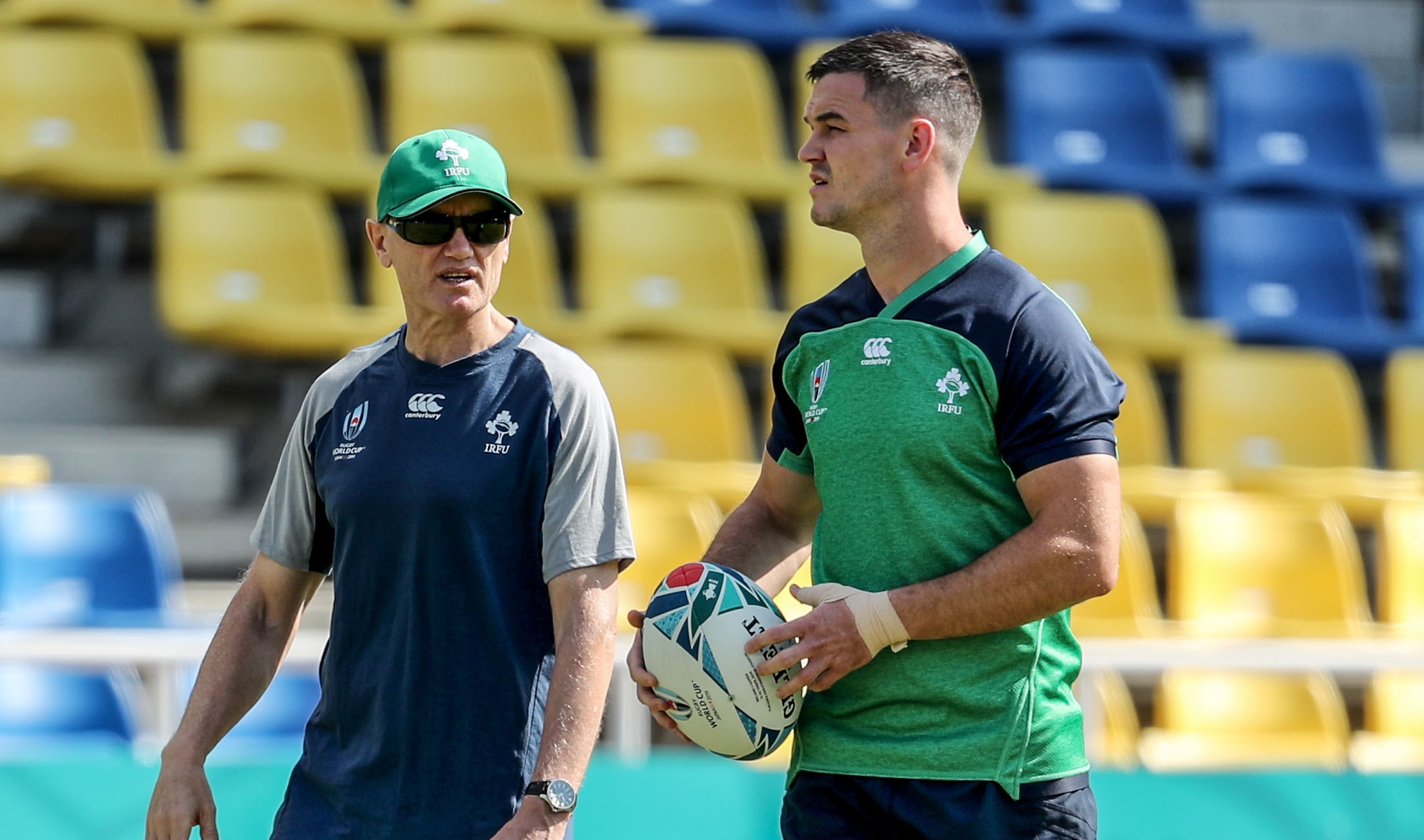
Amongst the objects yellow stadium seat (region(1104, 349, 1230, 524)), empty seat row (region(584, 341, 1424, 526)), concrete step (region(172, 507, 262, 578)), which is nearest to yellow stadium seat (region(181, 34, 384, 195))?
empty seat row (region(584, 341, 1424, 526))

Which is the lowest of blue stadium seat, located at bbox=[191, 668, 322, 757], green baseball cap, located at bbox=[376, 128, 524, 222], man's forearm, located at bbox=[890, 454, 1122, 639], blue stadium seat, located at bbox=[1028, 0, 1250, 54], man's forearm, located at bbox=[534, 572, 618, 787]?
blue stadium seat, located at bbox=[191, 668, 322, 757]

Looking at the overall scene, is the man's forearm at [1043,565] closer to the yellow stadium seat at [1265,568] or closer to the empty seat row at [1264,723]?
the empty seat row at [1264,723]

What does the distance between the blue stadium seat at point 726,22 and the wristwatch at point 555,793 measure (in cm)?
671

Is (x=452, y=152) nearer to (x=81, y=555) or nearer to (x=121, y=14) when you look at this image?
(x=81, y=555)

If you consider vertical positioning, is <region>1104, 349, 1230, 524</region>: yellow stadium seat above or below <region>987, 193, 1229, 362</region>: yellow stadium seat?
below

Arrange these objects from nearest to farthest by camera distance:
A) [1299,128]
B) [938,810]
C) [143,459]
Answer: [938,810] → [143,459] → [1299,128]

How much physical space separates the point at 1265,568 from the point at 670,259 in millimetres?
2754

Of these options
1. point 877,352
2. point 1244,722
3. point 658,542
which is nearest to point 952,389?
point 877,352

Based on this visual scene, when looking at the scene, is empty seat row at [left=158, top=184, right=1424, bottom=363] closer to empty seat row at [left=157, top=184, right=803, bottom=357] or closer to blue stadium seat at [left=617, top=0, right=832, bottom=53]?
empty seat row at [left=157, top=184, right=803, bottom=357]

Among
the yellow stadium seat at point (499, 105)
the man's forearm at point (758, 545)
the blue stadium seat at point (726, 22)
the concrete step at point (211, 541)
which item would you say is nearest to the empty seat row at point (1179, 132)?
the blue stadium seat at point (726, 22)

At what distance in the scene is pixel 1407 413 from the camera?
762cm

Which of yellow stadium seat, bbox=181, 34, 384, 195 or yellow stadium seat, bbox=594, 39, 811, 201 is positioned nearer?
yellow stadium seat, bbox=181, 34, 384, 195

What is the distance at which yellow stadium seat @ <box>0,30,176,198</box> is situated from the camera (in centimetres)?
720

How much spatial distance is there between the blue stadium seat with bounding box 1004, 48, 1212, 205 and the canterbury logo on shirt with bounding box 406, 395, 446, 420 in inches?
253
